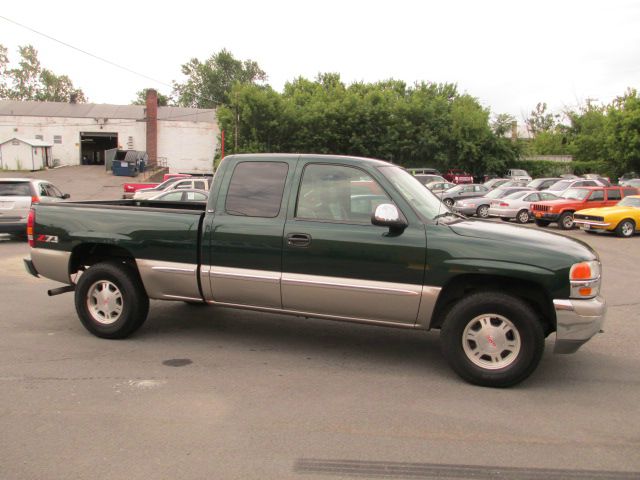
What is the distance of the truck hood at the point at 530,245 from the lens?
4574 mm

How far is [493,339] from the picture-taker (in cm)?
471

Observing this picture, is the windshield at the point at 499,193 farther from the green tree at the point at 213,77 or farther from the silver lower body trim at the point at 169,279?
the green tree at the point at 213,77

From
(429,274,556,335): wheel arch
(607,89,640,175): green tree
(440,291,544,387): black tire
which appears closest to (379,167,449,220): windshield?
(429,274,556,335): wheel arch

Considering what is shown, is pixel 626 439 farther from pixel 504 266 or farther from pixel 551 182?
pixel 551 182

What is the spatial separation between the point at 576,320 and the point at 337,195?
230 centimetres

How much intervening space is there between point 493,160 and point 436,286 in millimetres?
45965

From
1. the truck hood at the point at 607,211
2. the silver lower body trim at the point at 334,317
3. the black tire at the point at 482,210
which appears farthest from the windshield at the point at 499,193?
the silver lower body trim at the point at 334,317

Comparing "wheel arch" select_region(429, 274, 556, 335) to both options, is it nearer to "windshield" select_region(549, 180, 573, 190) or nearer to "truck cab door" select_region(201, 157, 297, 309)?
"truck cab door" select_region(201, 157, 297, 309)

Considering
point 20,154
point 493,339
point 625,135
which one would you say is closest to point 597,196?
point 493,339

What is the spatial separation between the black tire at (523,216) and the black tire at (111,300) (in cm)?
2063

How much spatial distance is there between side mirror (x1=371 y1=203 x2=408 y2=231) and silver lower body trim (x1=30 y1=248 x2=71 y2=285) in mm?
3466

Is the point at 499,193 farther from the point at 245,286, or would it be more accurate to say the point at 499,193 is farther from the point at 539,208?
the point at 245,286

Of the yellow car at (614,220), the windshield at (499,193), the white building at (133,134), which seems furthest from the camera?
the white building at (133,134)

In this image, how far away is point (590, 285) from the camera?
457cm
